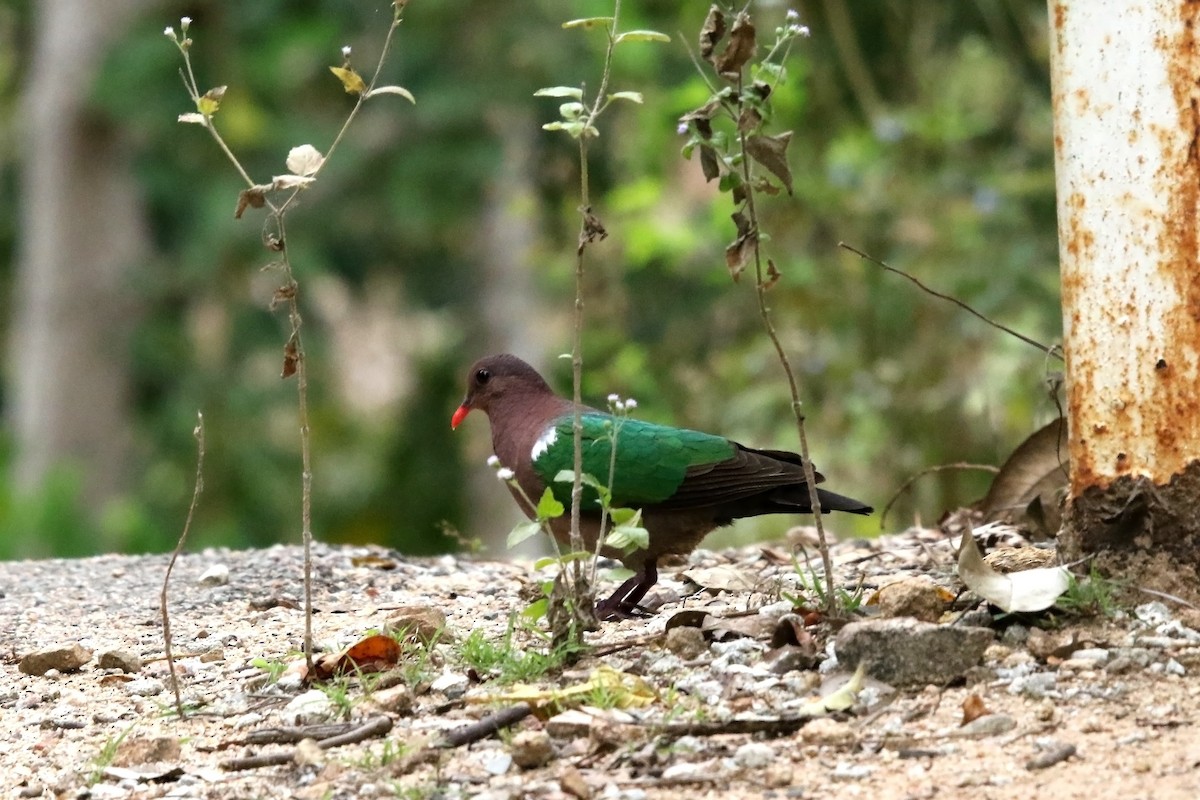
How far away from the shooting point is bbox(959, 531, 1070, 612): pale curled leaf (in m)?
3.45

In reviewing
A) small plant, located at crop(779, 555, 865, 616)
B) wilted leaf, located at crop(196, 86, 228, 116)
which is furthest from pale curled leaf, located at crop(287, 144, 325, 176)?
small plant, located at crop(779, 555, 865, 616)

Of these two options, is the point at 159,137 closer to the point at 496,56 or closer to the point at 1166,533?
the point at 496,56

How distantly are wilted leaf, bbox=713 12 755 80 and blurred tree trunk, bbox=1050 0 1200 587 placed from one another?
70 cm

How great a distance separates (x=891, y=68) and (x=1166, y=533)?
689cm

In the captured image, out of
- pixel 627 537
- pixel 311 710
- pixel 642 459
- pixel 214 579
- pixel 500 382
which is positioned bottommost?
pixel 311 710

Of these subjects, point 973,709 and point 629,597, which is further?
point 629,597

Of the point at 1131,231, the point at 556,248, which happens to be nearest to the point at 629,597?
the point at 1131,231

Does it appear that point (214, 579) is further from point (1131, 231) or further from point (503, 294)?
point (503, 294)

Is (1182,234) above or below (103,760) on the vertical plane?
above

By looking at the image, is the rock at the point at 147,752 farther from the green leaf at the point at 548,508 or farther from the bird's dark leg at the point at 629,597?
the bird's dark leg at the point at 629,597

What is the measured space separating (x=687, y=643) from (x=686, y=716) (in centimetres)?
41

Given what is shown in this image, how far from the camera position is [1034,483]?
4.85 meters

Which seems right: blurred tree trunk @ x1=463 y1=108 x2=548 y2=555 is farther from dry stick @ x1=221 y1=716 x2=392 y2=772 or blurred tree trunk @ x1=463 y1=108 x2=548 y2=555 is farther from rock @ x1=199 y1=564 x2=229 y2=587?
dry stick @ x1=221 y1=716 x2=392 y2=772

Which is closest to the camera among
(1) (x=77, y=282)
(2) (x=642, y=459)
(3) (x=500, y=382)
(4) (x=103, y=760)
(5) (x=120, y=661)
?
(4) (x=103, y=760)
